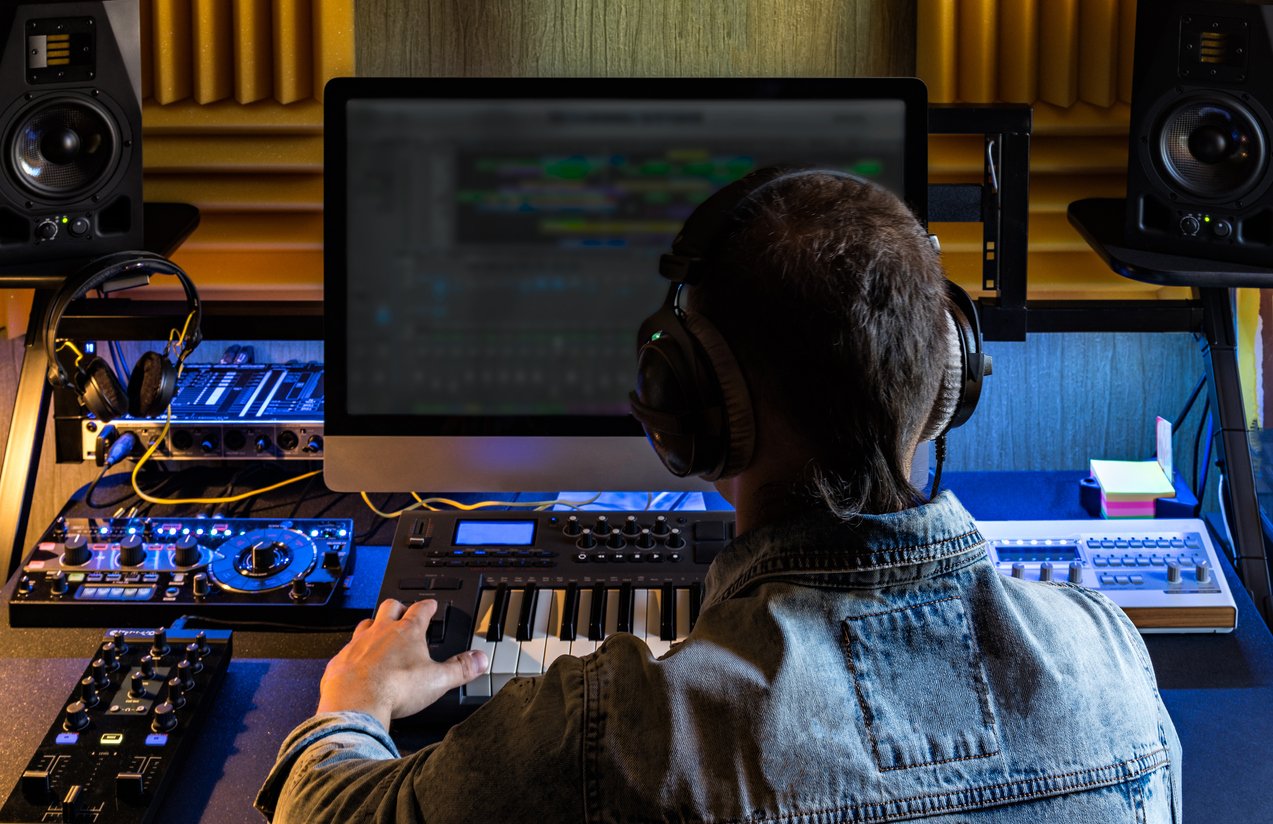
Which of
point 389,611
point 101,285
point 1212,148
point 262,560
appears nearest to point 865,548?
point 389,611

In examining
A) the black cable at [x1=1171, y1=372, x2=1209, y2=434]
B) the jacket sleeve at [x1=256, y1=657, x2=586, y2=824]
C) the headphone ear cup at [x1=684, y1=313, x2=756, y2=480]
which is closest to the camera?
the jacket sleeve at [x1=256, y1=657, x2=586, y2=824]

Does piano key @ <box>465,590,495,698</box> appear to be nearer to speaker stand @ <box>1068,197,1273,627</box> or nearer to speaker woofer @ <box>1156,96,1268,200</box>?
speaker stand @ <box>1068,197,1273,627</box>

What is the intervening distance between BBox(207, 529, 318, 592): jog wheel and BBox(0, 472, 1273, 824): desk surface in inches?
2.6

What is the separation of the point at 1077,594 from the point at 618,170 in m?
0.73

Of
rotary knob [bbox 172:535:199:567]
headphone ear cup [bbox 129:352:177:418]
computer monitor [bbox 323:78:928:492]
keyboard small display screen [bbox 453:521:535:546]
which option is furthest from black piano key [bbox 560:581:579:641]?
headphone ear cup [bbox 129:352:177:418]

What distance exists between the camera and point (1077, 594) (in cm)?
101

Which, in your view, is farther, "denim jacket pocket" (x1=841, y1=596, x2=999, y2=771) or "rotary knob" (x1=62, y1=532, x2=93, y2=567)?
"rotary knob" (x1=62, y1=532, x2=93, y2=567)

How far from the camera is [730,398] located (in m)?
0.89

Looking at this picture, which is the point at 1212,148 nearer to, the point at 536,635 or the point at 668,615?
the point at 668,615

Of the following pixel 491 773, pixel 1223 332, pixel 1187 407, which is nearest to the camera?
pixel 491 773

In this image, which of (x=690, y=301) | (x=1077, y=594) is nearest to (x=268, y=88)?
(x=690, y=301)

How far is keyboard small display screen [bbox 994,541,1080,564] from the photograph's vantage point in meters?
1.52

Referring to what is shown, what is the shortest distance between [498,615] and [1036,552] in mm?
680

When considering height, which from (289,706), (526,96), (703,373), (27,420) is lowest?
(289,706)
